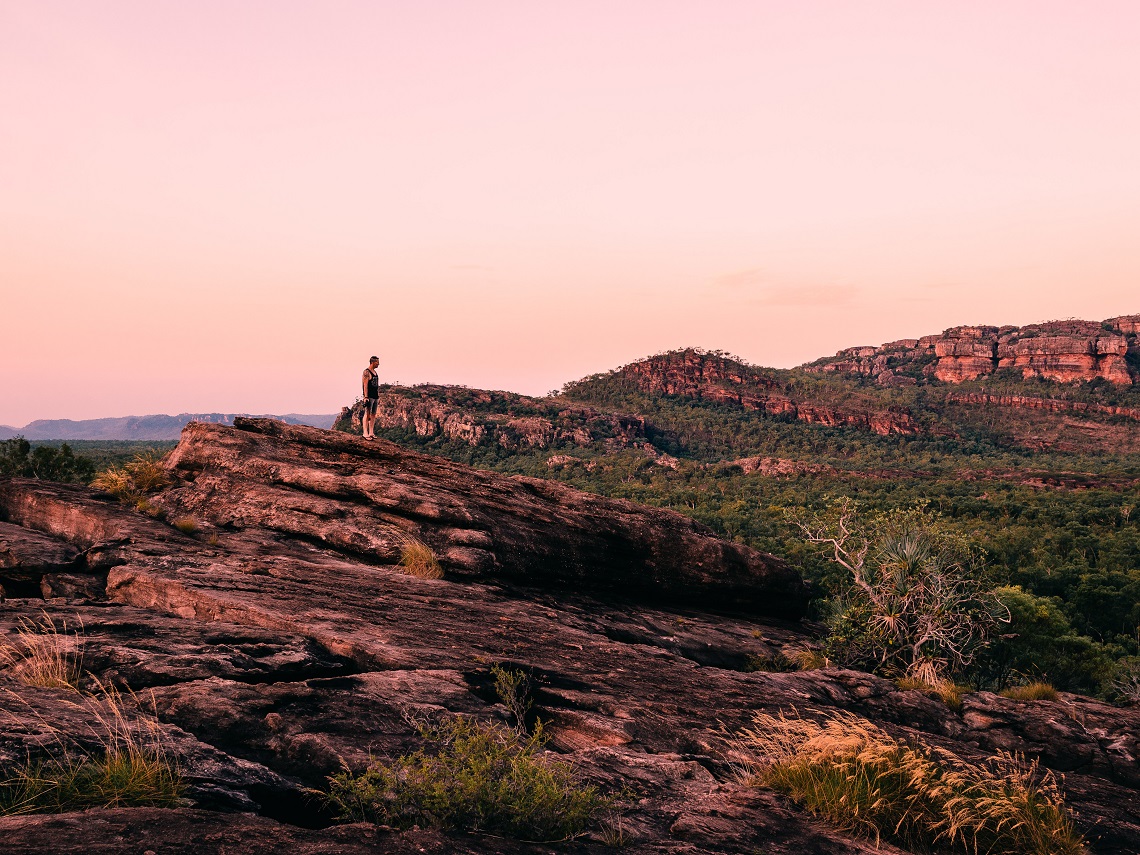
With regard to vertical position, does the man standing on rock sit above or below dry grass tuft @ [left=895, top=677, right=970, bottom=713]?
above

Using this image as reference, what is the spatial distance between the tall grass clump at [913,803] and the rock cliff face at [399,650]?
0.44 meters

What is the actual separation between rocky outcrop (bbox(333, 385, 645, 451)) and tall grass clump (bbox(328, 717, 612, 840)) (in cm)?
11711

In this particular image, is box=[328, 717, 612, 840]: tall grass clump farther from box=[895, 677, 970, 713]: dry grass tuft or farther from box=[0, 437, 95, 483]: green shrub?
box=[0, 437, 95, 483]: green shrub

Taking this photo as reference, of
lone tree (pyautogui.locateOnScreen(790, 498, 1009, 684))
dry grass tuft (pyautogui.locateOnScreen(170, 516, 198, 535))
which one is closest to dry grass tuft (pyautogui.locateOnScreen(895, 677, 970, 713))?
lone tree (pyautogui.locateOnScreen(790, 498, 1009, 684))

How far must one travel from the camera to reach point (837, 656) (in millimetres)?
15875

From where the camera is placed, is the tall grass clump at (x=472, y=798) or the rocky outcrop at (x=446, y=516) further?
the rocky outcrop at (x=446, y=516)

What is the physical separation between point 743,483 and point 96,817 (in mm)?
94906

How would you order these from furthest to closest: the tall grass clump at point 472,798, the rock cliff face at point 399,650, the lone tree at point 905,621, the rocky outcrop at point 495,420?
the rocky outcrop at point 495,420, the lone tree at point 905,621, the rock cliff face at point 399,650, the tall grass clump at point 472,798

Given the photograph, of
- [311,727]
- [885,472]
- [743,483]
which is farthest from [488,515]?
[885,472]

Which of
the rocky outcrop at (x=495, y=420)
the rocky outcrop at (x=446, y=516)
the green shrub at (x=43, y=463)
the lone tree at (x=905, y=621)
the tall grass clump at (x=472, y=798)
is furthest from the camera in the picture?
the rocky outcrop at (x=495, y=420)

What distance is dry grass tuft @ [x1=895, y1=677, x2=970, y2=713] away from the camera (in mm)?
12922

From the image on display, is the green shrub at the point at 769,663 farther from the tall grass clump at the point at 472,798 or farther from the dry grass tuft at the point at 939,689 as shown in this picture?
the tall grass clump at the point at 472,798

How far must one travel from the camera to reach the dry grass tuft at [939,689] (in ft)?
42.4

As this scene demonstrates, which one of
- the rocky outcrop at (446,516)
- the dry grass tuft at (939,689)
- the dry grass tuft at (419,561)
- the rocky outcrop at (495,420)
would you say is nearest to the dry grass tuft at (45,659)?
the dry grass tuft at (419,561)
